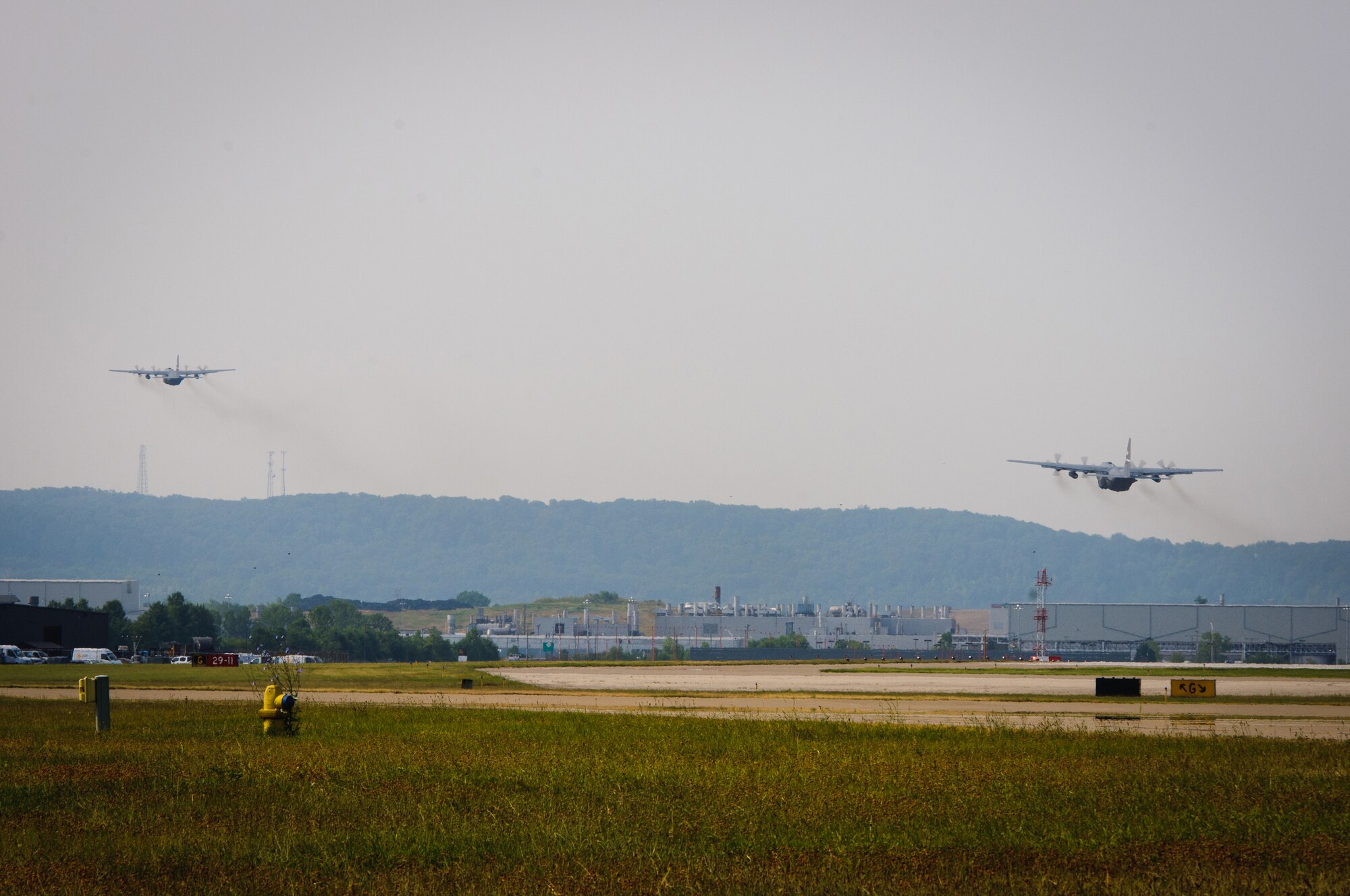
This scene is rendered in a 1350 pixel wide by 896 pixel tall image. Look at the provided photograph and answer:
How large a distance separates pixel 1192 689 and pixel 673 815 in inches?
1895

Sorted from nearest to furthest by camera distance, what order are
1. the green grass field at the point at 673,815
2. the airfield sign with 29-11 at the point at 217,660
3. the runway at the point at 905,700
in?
the green grass field at the point at 673,815
the runway at the point at 905,700
the airfield sign with 29-11 at the point at 217,660

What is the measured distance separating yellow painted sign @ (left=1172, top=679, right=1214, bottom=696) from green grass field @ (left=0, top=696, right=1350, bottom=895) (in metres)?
29.6

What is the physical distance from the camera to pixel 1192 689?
61031 millimetres

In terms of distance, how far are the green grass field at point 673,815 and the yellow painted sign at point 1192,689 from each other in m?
29.6

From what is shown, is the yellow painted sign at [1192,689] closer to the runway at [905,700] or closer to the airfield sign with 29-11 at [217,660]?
the runway at [905,700]

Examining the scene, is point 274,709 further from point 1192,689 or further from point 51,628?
point 51,628

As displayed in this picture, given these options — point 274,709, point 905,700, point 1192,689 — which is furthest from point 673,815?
point 1192,689

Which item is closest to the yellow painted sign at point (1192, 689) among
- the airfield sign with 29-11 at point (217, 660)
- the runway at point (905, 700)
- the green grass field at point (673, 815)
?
the runway at point (905, 700)

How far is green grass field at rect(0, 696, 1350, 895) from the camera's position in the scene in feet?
51.5

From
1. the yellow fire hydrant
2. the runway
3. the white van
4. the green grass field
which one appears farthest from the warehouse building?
the green grass field

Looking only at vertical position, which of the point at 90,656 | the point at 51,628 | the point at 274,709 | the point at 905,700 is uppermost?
the point at 274,709

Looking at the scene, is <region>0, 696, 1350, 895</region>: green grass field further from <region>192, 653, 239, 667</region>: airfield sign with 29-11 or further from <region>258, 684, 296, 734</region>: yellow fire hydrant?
<region>192, 653, 239, 667</region>: airfield sign with 29-11

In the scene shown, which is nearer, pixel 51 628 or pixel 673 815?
pixel 673 815

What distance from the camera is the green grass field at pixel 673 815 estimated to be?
51.5ft
